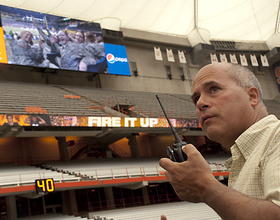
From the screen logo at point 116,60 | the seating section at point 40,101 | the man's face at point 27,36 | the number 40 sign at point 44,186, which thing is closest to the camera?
the number 40 sign at point 44,186

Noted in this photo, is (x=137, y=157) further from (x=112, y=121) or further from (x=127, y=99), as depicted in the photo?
(x=112, y=121)

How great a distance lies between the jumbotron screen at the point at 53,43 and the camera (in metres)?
18.6

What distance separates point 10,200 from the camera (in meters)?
14.9

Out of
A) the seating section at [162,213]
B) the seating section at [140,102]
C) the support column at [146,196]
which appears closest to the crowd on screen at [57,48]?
the seating section at [140,102]

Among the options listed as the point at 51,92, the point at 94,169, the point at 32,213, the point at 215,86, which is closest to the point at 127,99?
the point at 51,92

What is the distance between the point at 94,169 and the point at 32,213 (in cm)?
429

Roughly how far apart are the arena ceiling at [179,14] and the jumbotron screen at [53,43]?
3.99ft

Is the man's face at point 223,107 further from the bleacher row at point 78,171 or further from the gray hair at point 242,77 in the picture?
the bleacher row at point 78,171

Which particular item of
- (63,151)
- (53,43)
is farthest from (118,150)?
(53,43)

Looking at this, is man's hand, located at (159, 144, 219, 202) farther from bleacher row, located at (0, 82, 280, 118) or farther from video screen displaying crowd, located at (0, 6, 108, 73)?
video screen displaying crowd, located at (0, 6, 108, 73)

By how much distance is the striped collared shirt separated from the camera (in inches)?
41.7

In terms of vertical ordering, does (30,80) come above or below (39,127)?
above

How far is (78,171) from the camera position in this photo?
50.5ft

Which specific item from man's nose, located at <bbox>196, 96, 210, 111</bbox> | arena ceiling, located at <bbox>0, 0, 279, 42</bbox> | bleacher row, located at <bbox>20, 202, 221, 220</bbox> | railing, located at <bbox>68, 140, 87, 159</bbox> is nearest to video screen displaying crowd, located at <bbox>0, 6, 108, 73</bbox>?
arena ceiling, located at <bbox>0, 0, 279, 42</bbox>
